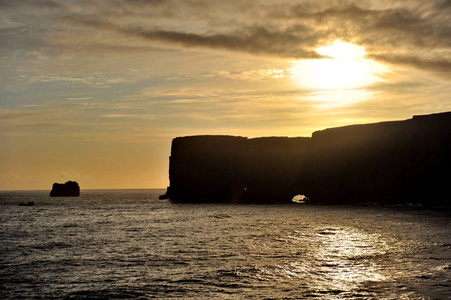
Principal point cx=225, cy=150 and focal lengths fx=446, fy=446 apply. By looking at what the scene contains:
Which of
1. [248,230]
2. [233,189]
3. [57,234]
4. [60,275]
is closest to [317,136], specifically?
[233,189]

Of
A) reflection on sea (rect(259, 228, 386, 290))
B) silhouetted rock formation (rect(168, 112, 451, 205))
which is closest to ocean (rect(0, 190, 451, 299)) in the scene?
reflection on sea (rect(259, 228, 386, 290))

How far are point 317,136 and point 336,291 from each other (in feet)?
314

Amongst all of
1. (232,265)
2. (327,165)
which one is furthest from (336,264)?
(327,165)

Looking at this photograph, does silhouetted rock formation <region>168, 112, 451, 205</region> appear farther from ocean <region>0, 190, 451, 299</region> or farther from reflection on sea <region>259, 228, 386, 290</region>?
reflection on sea <region>259, 228, 386, 290</region>

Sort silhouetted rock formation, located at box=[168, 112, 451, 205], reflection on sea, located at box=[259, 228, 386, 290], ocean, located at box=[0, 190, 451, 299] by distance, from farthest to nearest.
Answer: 1. silhouetted rock formation, located at box=[168, 112, 451, 205]
2. reflection on sea, located at box=[259, 228, 386, 290]
3. ocean, located at box=[0, 190, 451, 299]

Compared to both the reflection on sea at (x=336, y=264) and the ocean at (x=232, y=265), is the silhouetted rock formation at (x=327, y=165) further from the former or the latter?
the reflection on sea at (x=336, y=264)

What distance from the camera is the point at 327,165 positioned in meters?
108

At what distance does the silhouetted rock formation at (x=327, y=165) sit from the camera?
287 feet

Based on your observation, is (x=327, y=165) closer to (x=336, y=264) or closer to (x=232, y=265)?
(x=336, y=264)

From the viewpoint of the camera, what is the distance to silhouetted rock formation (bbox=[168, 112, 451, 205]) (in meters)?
87.6

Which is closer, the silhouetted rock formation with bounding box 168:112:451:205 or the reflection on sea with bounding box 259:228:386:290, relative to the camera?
the reflection on sea with bounding box 259:228:386:290

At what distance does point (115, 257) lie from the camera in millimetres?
28422

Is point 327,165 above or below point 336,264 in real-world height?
above

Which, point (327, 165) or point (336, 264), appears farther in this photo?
point (327, 165)
